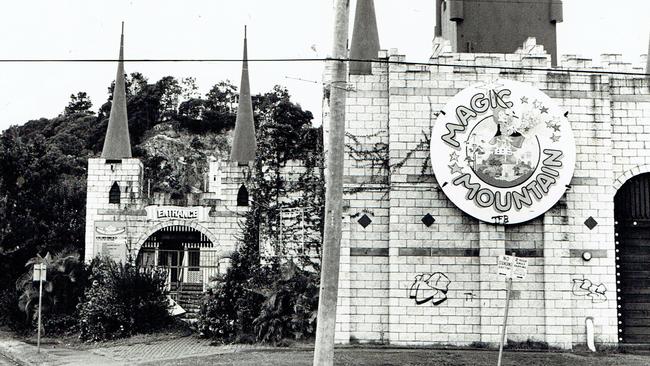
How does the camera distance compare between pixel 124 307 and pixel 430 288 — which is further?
pixel 124 307

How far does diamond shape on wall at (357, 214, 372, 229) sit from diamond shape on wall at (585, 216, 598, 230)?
16.6ft

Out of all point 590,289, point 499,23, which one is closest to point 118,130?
point 499,23

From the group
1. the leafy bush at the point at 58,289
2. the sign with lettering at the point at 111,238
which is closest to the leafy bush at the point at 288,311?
the leafy bush at the point at 58,289

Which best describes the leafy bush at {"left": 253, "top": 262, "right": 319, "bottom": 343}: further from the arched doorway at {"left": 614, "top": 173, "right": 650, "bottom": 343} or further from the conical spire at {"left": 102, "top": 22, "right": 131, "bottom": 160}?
the conical spire at {"left": 102, "top": 22, "right": 131, "bottom": 160}

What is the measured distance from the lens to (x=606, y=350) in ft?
53.9

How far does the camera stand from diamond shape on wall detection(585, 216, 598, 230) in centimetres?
1677

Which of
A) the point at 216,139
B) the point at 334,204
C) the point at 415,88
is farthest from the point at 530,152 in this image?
the point at 216,139

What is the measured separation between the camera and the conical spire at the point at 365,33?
2770 cm

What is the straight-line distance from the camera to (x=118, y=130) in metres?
34.0

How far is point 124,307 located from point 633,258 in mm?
13343

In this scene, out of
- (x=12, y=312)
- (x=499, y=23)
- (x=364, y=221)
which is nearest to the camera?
(x=364, y=221)

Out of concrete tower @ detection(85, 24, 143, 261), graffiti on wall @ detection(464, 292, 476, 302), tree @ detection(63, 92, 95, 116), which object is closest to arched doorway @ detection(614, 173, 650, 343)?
graffiti on wall @ detection(464, 292, 476, 302)

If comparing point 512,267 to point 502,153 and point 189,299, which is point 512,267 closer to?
point 502,153

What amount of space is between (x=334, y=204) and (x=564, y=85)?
326 inches
